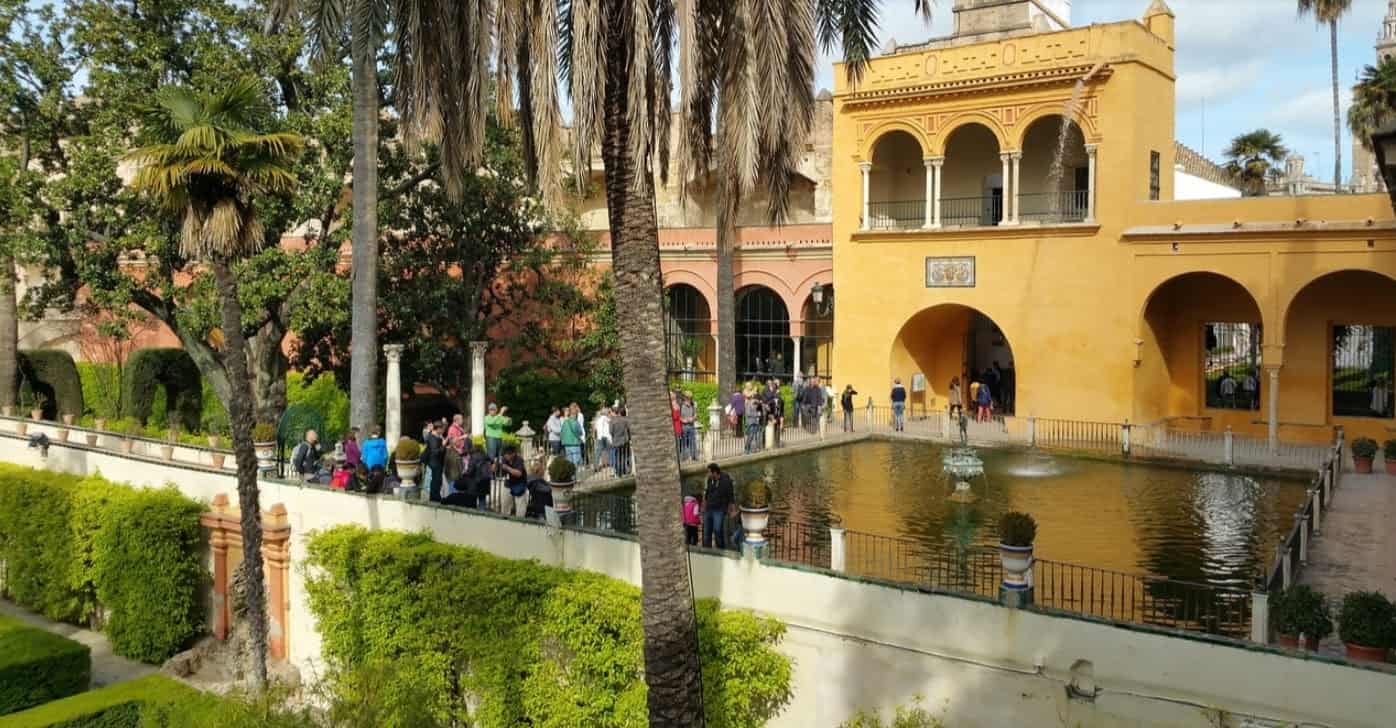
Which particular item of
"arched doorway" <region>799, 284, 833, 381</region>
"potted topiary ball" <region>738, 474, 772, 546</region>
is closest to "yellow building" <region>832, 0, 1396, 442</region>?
"arched doorway" <region>799, 284, 833, 381</region>

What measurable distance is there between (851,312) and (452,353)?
34.9 feet

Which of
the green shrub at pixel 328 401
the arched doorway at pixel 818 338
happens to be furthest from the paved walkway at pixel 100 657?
the arched doorway at pixel 818 338

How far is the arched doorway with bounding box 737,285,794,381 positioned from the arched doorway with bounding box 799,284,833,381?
625mm

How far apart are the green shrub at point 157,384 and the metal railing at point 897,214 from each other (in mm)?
20719

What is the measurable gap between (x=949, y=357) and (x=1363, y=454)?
1240 centimetres

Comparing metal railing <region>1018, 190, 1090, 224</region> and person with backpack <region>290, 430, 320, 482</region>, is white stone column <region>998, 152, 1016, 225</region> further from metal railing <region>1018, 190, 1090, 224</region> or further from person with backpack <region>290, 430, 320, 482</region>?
person with backpack <region>290, 430, 320, 482</region>

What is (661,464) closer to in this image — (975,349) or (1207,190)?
(975,349)

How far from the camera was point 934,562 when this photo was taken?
1451cm

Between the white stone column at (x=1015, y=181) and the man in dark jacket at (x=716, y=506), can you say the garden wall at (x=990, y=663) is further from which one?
the white stone column at (x=1015, y=181)

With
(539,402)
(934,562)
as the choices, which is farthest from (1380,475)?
(539,402)

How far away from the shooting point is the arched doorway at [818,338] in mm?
33406

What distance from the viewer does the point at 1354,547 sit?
14344 mm

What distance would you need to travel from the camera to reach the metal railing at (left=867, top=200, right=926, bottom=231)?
1228 inches

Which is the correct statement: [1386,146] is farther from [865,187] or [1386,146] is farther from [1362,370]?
[865,187]
